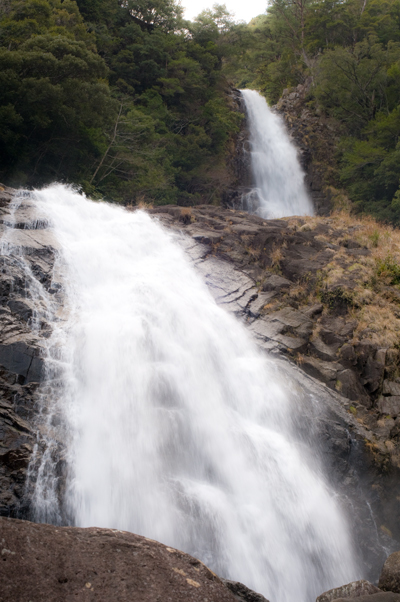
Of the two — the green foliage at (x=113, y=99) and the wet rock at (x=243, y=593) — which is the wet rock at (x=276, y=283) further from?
the green foliage at (x=113, y=99)

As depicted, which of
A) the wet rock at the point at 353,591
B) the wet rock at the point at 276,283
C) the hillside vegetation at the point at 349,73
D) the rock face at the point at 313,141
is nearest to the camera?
the wet rock at the point at 353,591

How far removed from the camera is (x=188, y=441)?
668cm

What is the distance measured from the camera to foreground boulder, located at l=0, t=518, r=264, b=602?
303 centimetres

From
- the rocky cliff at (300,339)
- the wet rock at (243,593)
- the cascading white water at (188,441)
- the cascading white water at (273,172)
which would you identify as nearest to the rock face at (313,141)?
the cascading white water at (273,172)

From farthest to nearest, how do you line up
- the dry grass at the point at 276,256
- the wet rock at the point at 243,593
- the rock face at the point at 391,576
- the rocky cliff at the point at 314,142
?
the rocky cliff at the point at 314,142, the dry grass at the point at 276,256, the rock face at the point at 391,576, the wet rock at the point at 243,593

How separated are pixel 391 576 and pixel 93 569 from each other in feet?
12.4

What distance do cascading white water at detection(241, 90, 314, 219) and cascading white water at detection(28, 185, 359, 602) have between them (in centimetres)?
Result: 1313

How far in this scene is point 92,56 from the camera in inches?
611

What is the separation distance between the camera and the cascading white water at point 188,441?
18.4ft

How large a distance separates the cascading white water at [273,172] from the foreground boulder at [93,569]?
18.1 meters

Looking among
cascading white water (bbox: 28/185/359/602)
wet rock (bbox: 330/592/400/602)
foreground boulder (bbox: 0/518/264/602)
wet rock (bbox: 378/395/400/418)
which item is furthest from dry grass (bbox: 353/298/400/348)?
foreground boulder (bbox: 0/518/264/602)

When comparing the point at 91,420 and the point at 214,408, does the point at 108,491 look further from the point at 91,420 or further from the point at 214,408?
the point at 214,408

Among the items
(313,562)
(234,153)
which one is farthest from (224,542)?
(234,153)

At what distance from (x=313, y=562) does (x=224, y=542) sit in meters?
1.55
